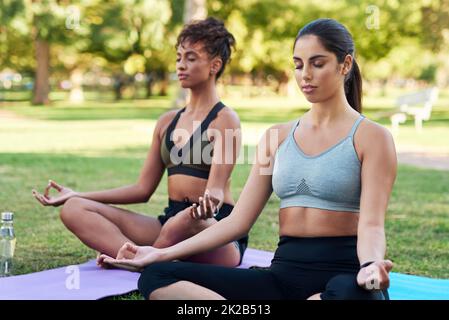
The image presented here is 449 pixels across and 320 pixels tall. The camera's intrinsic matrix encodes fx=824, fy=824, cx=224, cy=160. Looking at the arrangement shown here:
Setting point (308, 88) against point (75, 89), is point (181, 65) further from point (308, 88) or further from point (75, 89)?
point (75, 89)

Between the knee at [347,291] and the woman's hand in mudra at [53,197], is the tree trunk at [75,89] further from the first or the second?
the knee at [347,291]

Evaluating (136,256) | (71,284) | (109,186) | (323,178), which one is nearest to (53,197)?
(71,284)

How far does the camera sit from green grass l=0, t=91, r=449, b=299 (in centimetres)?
679

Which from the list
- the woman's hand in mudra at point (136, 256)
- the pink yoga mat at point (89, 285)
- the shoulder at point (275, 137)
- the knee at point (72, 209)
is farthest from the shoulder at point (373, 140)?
the knee at point (72, 209)

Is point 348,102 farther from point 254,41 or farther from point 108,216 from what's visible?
point 254,41

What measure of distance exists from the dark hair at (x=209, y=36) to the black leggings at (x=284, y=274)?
2271 mm

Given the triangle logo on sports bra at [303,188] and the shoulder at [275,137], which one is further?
the shoulder at [275,137]

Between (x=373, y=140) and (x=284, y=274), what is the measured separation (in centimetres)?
70

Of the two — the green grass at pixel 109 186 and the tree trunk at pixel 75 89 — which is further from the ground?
the tree trunk at pixel 75 89

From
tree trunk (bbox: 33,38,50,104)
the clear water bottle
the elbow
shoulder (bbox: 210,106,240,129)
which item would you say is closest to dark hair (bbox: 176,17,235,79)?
shoulder (bbox: 210,106,240,129)

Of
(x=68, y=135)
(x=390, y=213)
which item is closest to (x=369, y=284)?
(x=390, y=213)

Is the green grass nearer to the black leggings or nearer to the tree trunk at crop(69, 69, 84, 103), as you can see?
the black leggings

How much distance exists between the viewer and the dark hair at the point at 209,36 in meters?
5.54

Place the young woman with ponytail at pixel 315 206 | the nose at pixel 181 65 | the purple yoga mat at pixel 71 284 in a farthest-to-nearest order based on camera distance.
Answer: the nose at pixel 181 65, the purple yoga mat at pixel 71 284, the young woman with ponytail at pixel 315 206
